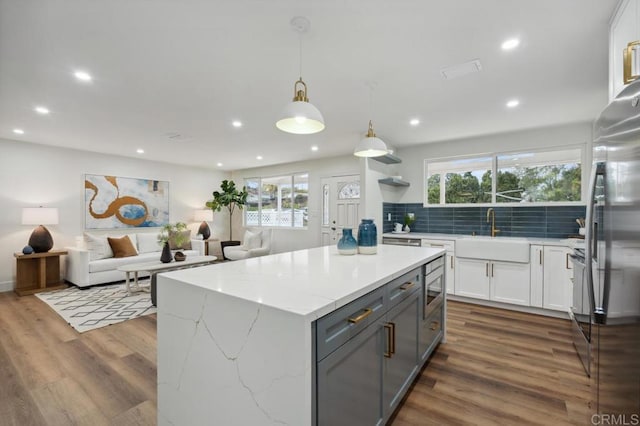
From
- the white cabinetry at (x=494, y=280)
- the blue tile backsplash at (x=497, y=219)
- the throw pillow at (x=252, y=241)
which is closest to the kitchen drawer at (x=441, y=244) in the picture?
the white cabinetry at (x=494, y=280)

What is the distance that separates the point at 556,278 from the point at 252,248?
5.46 metres

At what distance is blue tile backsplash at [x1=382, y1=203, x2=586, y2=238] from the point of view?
396 centimetres

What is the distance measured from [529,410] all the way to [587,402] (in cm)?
44

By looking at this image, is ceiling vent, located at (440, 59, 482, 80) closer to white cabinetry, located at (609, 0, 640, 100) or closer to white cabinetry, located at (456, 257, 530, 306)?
white cabinetry, located at (609, 0, 640, 100)

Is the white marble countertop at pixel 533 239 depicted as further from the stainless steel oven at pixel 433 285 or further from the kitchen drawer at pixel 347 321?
the kitchen drawer at pixel 347 321

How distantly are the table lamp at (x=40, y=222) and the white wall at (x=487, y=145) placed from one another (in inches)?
233

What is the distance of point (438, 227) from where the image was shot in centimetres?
489

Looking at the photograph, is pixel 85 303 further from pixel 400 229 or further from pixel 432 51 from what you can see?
pixel 432 51

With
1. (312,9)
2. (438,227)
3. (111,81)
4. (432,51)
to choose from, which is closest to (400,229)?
(438,227)

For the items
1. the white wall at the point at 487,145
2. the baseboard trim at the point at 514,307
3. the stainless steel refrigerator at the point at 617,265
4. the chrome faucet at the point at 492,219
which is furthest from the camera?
the chrome faucet at the point at 492,219

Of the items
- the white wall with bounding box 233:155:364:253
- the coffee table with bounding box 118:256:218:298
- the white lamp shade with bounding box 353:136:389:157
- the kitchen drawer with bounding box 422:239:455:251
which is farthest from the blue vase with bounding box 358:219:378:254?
the white wall with bounding box 233:155:364:253

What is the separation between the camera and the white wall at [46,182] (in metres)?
4.69

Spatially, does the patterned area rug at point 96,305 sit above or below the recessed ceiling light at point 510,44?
below

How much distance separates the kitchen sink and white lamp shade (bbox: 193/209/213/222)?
5.71 m
